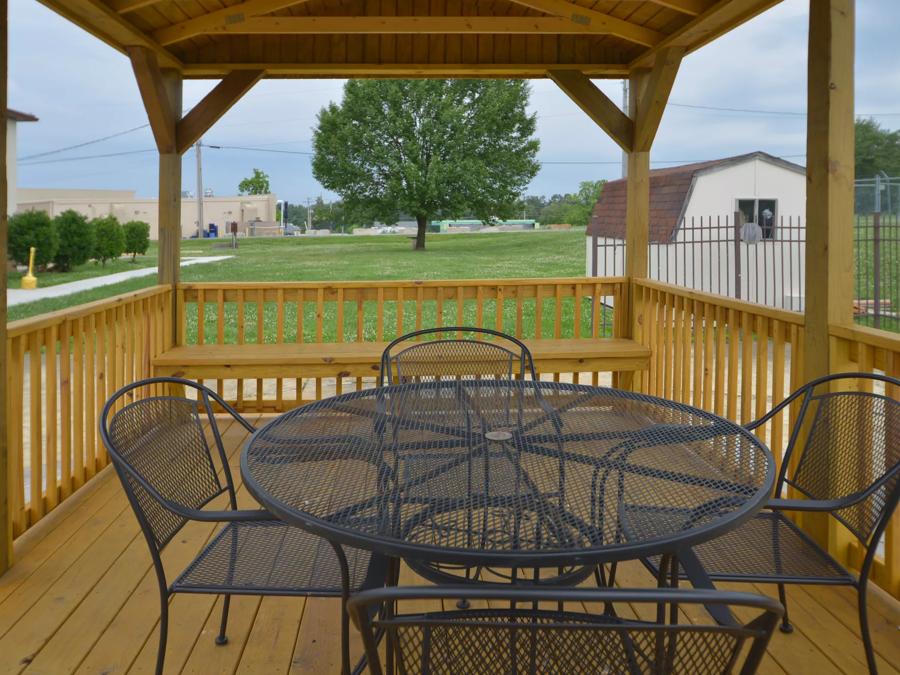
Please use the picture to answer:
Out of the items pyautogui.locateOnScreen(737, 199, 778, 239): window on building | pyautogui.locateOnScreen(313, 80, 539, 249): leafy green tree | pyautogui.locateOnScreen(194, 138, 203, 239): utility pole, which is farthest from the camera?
pyautogui.locateOnScreen(194, 138, 203, 239): utility pole

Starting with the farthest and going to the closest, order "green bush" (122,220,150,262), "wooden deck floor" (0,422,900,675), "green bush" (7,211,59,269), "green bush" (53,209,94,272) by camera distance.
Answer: "green bush" (122,220,150,262) < "green bush" (53,209,94,272) < "green bush" (7,211,59,269) < "wooden deck floor" (0,422,900,675)

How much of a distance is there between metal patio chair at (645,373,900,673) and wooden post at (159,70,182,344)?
4.09m

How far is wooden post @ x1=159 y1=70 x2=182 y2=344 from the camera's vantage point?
505 cm

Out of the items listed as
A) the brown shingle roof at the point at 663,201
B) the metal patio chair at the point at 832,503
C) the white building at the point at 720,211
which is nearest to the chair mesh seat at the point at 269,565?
the metal patio chair at the point at 832,503

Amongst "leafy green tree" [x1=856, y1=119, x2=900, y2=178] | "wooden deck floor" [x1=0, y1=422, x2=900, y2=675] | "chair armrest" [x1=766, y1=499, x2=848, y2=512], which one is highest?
"leafy green tree" [x1=856, y1=119, x2=900, y2=178]

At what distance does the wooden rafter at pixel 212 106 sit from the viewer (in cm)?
504

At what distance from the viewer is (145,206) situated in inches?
885

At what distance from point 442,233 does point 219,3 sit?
19.9 meters

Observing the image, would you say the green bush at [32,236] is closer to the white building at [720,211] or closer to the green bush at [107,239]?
the green bush at [107,239]

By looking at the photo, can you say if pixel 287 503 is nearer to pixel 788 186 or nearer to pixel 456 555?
pixel 456 555

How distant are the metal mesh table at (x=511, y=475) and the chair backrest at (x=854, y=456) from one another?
268mm

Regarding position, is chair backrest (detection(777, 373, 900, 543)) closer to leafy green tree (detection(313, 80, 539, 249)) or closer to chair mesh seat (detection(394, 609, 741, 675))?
chair mesh seat (detection(394, 609, 741, 675))

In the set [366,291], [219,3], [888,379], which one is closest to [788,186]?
[366,291]

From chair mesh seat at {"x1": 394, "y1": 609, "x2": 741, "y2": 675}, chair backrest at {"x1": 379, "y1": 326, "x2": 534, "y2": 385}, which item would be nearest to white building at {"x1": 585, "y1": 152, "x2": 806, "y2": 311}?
chair backrest at {"x1": 379, "y1": 326, "x2": 534, "y2": 385}
